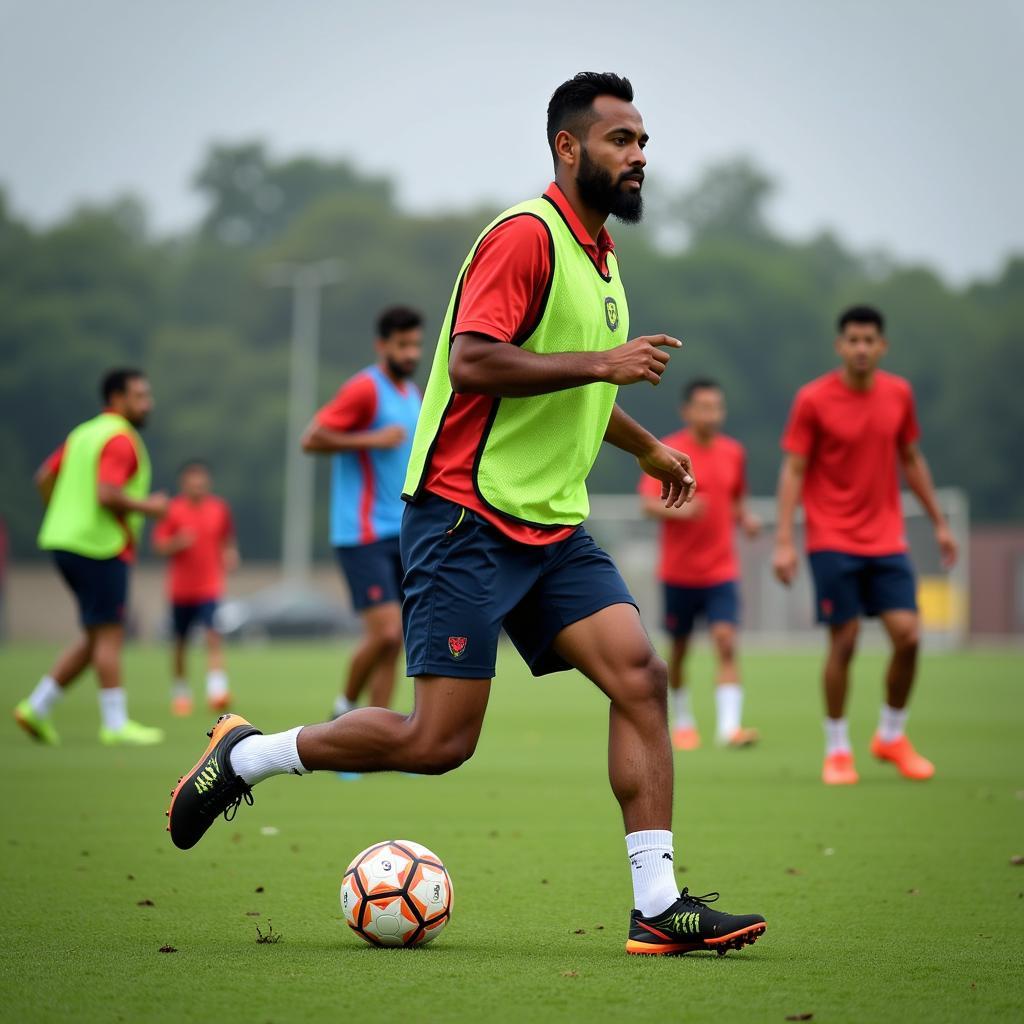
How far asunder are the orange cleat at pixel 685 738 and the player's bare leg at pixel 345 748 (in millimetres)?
7605

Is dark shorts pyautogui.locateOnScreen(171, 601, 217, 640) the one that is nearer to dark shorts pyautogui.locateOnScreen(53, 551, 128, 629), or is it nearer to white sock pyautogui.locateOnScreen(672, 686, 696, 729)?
dark shorts pyautogui.locateOnScreen(53, 551, 128, 629)

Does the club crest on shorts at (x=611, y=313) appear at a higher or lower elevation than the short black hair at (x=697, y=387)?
lower

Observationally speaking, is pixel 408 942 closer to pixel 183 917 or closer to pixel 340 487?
pixel 183 917

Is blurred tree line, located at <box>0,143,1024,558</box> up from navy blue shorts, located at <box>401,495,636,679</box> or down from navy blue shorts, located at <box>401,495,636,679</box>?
up

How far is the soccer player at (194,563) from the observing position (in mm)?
17844

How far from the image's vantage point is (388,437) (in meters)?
9.95

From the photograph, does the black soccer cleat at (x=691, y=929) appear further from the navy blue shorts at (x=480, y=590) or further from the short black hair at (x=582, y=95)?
the short black hair at (x=582, y=95)

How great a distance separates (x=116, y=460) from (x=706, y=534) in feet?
14.8

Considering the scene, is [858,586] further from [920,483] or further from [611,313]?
[611,313]

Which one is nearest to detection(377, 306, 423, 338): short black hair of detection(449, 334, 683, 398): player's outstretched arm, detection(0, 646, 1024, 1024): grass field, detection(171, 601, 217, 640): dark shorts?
detection(0, 646, 1024, 1024): grass field

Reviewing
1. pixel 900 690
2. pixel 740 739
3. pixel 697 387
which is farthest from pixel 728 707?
pixel 900 690

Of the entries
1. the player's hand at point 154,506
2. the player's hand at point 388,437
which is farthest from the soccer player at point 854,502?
the player's hand at point 154,506

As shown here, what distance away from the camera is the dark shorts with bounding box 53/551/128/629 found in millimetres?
12008

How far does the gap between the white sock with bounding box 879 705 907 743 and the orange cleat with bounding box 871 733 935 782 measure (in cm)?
3
